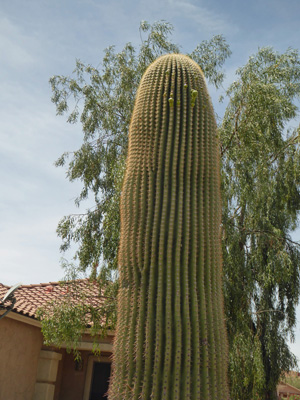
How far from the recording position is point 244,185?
390 inches

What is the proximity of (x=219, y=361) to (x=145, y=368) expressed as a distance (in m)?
0.71

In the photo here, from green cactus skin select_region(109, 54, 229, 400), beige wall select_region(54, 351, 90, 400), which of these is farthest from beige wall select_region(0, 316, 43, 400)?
green cactus skin select_region(109, 54, 229, 400)

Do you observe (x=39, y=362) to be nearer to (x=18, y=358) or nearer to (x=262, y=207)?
(x=18, y=358)

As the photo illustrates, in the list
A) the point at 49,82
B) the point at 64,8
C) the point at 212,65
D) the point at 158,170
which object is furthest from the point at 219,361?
the point at 49,82

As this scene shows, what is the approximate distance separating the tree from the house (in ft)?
5.90

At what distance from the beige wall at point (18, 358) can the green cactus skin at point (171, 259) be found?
235 inches

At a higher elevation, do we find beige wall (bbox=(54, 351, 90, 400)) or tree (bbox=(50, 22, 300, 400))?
tree (bbox=(50, 22, 300, 400))

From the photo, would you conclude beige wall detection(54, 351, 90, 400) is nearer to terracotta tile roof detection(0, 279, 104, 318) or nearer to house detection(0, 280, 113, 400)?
house detection(0, 280, 113, 400)

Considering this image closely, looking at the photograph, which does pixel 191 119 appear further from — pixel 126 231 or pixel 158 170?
pixel 126 231

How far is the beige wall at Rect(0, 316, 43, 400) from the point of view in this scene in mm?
9766

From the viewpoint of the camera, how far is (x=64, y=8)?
9008mm

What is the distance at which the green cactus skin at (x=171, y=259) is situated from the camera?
14.1 ft

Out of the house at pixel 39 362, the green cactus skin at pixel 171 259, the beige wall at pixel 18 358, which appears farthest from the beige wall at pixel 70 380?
the green cactus skin at pixel 171 259

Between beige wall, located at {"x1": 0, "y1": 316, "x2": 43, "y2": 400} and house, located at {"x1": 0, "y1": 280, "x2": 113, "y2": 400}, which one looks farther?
house, located at {"x1": 0, "y1": 280, "x2": 113, "y2": 400}
